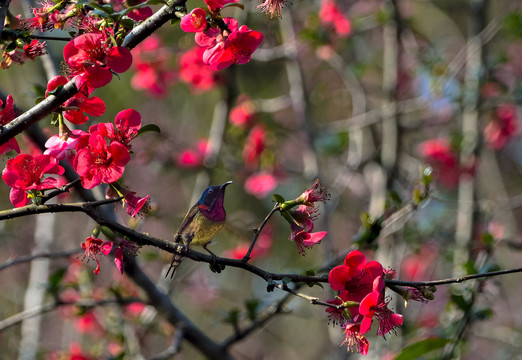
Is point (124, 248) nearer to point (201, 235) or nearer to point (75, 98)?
point (201, 235)

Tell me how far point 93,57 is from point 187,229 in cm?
33

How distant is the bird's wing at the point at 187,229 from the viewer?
965mm

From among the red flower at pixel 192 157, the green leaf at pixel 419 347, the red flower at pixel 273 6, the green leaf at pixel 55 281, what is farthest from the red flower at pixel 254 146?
the red flower at pixel 273 6

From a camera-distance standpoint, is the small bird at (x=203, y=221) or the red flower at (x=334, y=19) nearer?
the small bird at (x=203, y=221)

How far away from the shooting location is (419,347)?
4.56ft

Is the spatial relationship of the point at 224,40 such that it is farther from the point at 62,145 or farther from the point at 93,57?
the point at 62,145

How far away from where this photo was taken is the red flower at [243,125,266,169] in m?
3.57

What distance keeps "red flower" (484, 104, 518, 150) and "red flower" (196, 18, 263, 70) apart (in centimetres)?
310

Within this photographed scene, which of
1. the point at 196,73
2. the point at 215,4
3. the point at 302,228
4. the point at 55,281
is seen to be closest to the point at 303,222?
the point at 302,228

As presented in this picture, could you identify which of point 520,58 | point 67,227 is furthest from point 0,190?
point 520,58

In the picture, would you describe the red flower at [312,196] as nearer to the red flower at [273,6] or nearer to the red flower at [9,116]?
the red flower at [273,6]

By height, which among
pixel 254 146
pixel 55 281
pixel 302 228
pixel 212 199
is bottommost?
pixel 254 146

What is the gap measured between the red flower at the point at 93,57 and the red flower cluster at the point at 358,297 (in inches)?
19.7

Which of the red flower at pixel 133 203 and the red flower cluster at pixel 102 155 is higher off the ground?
the red flower cluster at pixel 102 155
